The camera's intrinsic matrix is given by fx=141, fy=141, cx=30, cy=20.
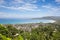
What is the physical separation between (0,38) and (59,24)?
12162mm

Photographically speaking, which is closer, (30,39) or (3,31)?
(3,31)

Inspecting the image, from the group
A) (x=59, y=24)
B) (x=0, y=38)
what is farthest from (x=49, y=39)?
(x=0, y=38)

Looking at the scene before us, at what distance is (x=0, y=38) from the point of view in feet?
12.6

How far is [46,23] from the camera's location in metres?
16.3

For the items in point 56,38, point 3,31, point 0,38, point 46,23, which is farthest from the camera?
point 46,23

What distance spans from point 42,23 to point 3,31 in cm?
1059

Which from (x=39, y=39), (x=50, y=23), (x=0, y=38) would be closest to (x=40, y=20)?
(x=50, y=23)

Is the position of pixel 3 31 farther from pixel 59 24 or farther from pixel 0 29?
pixel 59 24

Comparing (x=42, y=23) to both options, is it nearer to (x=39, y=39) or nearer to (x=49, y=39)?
(x=49, y=39)

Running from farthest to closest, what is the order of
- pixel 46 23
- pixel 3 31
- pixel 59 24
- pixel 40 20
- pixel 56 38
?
1. pixel 46 23
2. pixel 59 24
3. pixel 40 20
4. pixel 56 38
5. pixel 3 31

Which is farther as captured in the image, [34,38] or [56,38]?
[56,38]

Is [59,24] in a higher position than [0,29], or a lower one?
lower

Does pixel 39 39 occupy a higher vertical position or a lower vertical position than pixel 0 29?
lower

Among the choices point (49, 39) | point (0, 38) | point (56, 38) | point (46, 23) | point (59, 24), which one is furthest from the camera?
point (46, 23)
